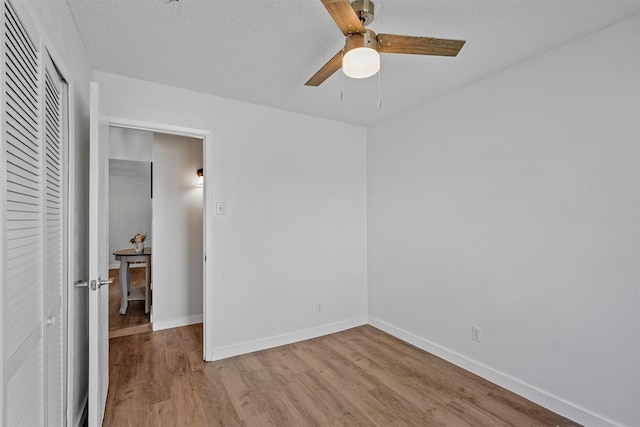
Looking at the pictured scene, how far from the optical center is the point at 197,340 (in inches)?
129

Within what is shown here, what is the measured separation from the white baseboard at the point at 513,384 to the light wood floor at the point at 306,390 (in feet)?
0.18

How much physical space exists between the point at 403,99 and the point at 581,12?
140 centimetres

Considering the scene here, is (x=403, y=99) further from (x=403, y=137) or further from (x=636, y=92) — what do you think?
(x=636, y=92)

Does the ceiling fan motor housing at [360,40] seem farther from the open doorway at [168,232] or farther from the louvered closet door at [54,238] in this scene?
the open doorway at [168,232]

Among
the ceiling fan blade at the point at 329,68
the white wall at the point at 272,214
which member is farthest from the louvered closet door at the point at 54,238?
the ceiling fan blade at the point at 329,68

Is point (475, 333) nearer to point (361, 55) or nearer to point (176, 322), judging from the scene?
point (361, 55)

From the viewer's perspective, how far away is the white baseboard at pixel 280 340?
289cm

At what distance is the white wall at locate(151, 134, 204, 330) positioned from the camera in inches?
141

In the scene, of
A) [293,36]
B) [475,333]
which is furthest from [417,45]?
[475,333]

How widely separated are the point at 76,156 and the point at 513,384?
3.26m

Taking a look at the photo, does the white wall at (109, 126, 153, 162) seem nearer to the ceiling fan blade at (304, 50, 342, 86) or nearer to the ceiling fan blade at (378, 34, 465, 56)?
the ceiling fan blade at (304, 50, 342, 86)

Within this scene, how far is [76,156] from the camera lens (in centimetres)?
183

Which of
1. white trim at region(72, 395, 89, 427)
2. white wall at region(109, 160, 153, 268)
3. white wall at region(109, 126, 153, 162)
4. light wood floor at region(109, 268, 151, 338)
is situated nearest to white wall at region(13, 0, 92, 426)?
white trim at region(72, 395, 89, 427)

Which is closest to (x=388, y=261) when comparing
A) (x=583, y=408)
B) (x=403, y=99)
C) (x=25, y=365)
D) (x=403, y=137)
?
(x=403, y=137)
